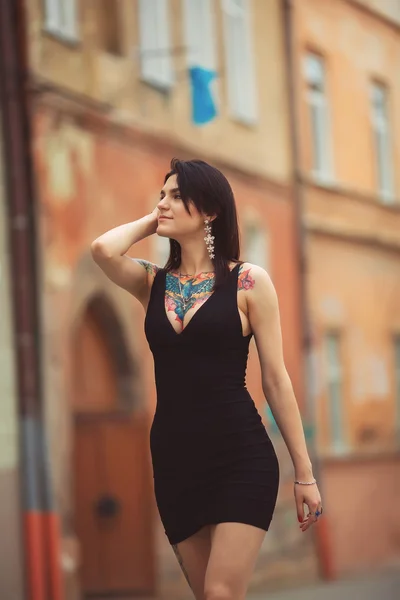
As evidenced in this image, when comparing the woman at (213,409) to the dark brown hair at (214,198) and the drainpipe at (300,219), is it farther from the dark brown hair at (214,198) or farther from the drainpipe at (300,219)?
the drainpipe at (300,219)

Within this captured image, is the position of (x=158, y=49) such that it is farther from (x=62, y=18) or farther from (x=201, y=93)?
(x=62, y=18)

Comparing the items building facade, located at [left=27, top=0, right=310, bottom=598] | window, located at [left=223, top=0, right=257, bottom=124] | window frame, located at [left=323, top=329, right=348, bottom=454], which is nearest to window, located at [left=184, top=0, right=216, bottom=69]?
building facade, located at [left=27, top=0, right=310, bottom=598]

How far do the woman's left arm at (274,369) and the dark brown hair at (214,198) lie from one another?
14cm

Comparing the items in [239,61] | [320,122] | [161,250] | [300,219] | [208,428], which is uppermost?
[239,61]

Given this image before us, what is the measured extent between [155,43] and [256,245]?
3.28 meters

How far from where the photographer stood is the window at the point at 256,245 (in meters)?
17.6

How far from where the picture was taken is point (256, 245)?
58.3ft

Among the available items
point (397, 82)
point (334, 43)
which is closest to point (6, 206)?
point (334, 43)

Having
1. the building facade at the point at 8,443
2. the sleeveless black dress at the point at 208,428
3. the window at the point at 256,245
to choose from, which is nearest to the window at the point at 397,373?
the window at the point at 256,245

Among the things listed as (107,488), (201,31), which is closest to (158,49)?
(201,31)

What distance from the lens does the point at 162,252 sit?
1516cm

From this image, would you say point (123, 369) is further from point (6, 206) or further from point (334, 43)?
point (334, 43)

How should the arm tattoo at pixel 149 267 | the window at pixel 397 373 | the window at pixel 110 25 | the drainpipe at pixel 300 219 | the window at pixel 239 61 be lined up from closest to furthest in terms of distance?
the arm tattoo at pixel 149 267, the window at pixel 110 25, the window at pixel 239 61, the drainpipe at pixel 300 219, the window at pixel 397 373

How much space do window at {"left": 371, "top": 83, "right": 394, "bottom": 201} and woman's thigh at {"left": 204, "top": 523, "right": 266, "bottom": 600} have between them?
55.4 ft
